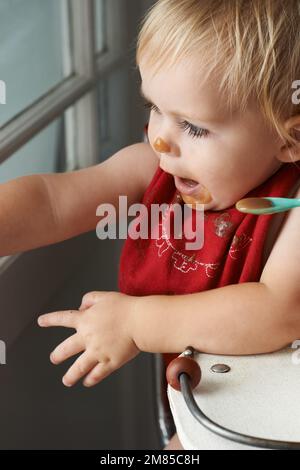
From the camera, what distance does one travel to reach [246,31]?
0.70 metres

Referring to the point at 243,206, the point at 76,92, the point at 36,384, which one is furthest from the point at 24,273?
the point at 243,206

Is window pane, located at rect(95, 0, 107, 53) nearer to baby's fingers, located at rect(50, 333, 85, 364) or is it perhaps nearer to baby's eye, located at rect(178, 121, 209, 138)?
baby's eye, located at rect(178, 121, 209, 138)

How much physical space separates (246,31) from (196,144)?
0.11m

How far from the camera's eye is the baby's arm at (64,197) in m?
0.80

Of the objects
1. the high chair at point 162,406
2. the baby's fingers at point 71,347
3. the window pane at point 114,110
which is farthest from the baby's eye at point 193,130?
the window pane at point 114,110

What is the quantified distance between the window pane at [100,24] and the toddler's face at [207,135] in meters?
0.56

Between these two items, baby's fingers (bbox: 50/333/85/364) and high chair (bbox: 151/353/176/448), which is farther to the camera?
high chair (bbox: 151/353/176/448)

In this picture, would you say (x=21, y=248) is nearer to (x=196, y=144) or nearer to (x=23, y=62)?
(x=196, y=144)

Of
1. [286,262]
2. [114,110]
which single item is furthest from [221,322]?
[114,110]

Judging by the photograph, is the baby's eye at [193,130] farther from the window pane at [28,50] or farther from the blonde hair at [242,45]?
the window pane at [28,50]

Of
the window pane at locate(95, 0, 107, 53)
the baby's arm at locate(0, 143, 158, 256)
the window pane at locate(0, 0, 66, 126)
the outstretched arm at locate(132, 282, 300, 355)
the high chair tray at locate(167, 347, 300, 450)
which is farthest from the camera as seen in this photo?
the window pane at locate(95, 0, 107, 53)

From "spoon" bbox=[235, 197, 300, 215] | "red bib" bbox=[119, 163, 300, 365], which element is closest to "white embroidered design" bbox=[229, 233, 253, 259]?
"red bib" bbox=[119, 163, 300, 365]

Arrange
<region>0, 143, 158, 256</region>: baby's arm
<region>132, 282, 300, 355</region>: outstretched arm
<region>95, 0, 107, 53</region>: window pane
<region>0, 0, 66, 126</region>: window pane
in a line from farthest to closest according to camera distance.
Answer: <region>95, 0, 107, 53</region>: window pane < <region>0, 0, 66, 126</region>: window pane < <region>0, 143, 158, 256</region>: baby's arm < <region>132, 282, 300, 355</region>: outstretched arm

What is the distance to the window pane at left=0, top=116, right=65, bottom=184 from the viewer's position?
102 centimetres
